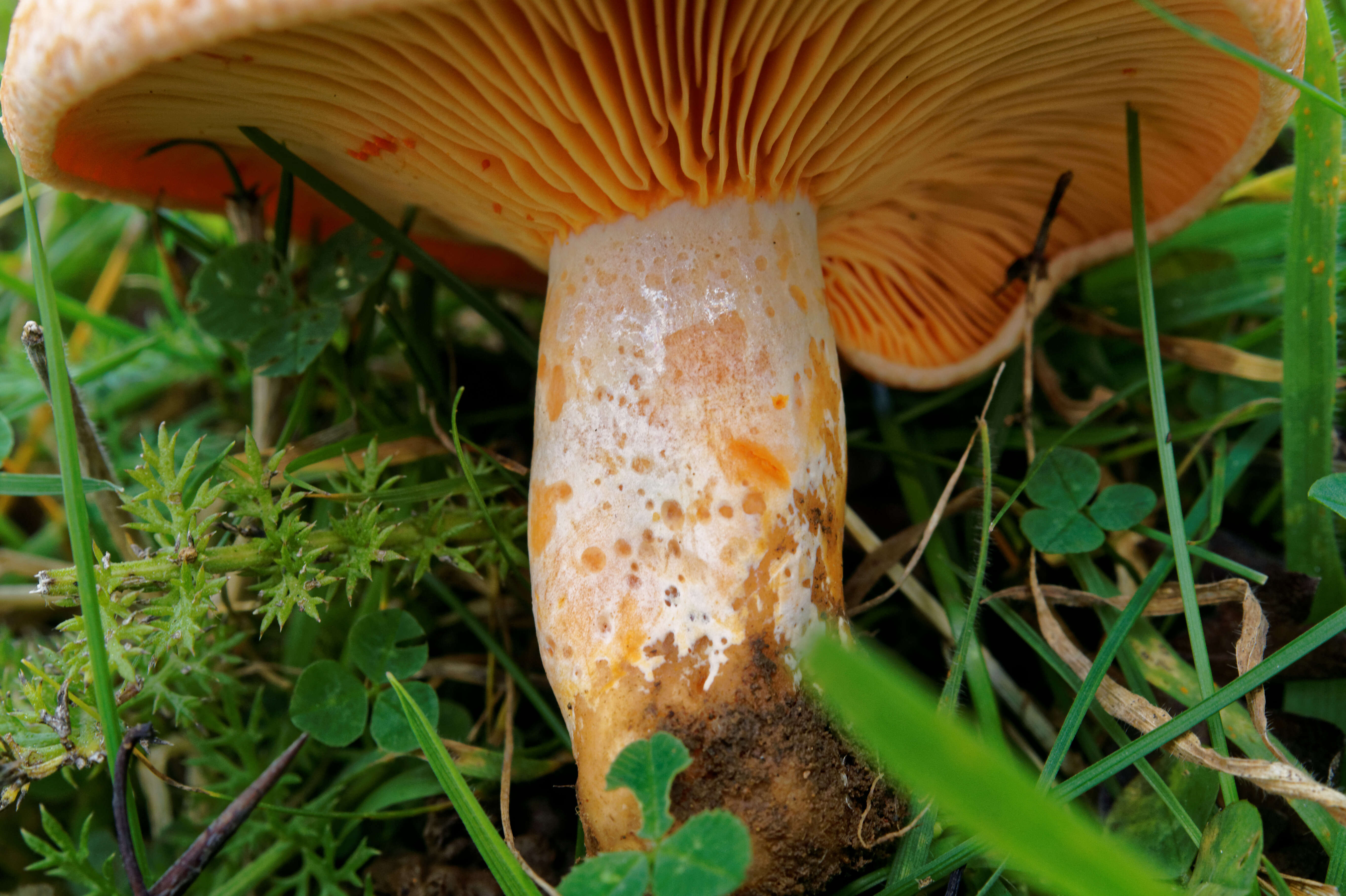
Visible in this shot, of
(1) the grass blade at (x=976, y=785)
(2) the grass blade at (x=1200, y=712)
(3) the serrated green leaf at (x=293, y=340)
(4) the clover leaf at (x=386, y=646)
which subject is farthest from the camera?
(3) the serrated green leaf at (x=293, y=340)

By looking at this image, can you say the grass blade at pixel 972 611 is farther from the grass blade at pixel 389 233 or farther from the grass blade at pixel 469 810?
the grass blade at pixel 389 233

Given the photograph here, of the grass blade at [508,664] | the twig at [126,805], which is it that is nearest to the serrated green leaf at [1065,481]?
the grass blade at [508,664]

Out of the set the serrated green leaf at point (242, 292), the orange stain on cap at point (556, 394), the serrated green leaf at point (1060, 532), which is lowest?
the serrated green leaf at point (1060, 532)

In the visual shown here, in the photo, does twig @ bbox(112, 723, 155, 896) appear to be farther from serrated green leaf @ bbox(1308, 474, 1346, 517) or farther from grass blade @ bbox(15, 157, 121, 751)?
serrated green leaf @ bbox(1308, 474, 1346, 517)

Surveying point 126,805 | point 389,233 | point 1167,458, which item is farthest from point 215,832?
point 1167,458

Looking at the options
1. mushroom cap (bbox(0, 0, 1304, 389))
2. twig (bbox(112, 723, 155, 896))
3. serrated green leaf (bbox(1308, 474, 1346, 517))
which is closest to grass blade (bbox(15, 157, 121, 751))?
twig (bbox(112, 723, 155, 896))

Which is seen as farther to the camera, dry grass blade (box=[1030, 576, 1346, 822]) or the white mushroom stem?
the white mushroom stem

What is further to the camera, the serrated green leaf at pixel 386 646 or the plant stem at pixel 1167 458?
the serrated green leaf at pixel 386 646
